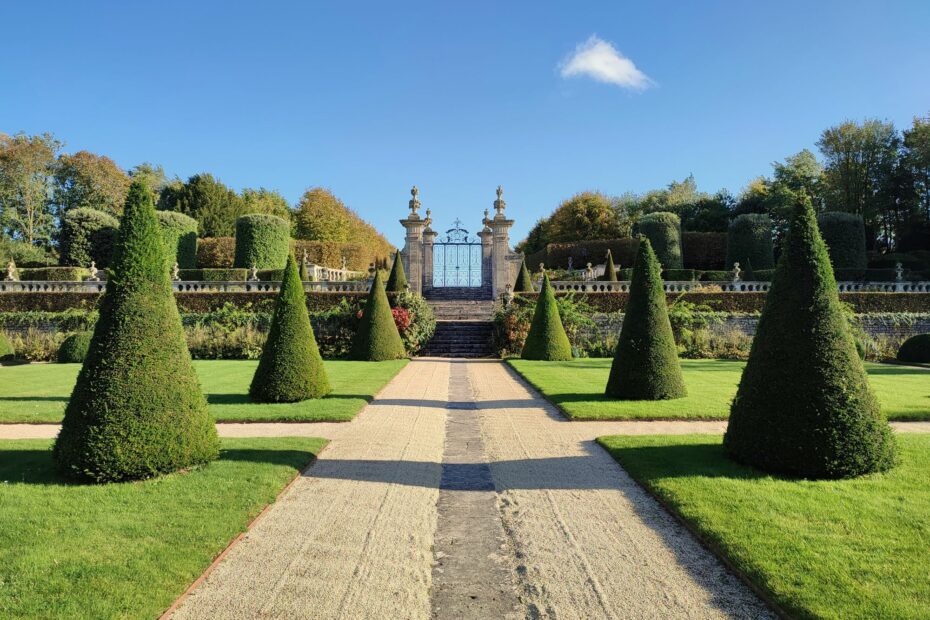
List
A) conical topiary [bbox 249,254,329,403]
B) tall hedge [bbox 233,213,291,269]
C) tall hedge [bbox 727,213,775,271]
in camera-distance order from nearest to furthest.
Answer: conical topiary [bbox 249,254,329,403] < tall hedge [bbox 233,213,291,269] < tall hedge [bbox 727,213,775,271]

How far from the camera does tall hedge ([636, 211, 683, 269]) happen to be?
36.0 meters

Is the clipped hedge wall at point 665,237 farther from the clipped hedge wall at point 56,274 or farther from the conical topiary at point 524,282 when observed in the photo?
the clipped hedge wall at point 56,274

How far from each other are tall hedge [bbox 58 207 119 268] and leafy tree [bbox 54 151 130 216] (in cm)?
923

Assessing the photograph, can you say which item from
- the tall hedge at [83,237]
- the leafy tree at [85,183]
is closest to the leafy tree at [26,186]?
the leafy tree at [85,183]

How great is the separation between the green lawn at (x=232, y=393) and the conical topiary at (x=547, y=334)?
4.35 meters

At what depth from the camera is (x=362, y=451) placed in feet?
22.0

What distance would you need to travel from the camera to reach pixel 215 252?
1709 inches

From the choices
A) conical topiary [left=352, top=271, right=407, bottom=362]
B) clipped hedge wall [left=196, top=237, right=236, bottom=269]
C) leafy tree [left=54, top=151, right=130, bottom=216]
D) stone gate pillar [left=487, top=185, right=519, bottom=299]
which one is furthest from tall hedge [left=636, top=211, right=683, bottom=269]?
leafy tree [left=54, top=151, right=130, bottom=216]

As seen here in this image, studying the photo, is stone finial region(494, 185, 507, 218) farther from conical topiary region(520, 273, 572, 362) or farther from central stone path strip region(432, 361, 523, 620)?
central stone path strip region(432, 361, 523, 620)

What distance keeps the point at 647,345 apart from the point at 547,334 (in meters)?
8.18

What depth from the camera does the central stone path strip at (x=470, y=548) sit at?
10.5 ft

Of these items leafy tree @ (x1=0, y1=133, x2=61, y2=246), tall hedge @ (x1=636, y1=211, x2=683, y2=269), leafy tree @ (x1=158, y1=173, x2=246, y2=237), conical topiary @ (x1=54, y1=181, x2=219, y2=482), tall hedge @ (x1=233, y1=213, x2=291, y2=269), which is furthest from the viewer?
leafy tree @ (x1=158, y1=173, x2=246, y2=237)

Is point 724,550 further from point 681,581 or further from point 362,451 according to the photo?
point 362,451

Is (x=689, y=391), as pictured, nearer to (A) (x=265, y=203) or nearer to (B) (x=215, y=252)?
(B) (x=215, y=252)
